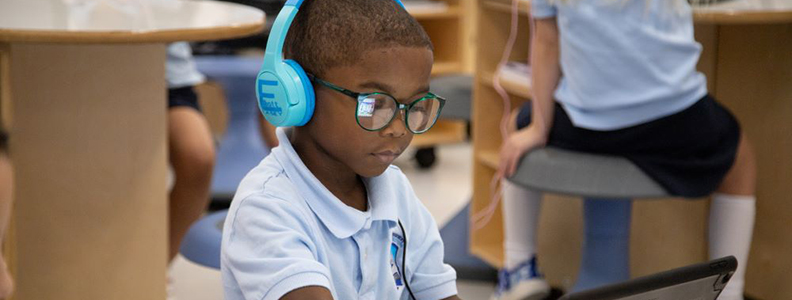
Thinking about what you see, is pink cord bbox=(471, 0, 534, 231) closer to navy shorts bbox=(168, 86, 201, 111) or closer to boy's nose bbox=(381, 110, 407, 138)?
navy shorts bbox=(168, 86, 201, 111)

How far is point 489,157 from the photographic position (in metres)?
2.74

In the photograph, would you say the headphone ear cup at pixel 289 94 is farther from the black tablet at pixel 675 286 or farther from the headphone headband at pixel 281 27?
the black tablet at pixel 675 286

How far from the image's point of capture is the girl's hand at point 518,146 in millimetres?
2197

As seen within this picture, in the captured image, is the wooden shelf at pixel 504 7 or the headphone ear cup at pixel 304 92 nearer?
the headphone ear cup at pixel 304 92

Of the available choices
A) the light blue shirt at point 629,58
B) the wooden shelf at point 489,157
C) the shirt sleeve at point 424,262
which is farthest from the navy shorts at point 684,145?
the shirt sleeve at point 424,262

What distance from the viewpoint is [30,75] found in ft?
6.22

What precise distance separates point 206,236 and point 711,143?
973 mm

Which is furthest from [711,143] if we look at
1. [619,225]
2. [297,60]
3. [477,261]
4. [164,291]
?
[297,60]

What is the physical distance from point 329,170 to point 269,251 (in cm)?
14

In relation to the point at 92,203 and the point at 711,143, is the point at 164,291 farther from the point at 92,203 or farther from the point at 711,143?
the point at 711,143

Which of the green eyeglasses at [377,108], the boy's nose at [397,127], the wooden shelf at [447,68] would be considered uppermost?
the green eyeglasses at [377,108]

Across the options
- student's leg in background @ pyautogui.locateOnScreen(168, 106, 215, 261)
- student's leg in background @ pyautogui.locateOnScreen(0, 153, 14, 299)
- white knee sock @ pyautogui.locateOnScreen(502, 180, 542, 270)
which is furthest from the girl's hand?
student's leg in background @ pyautogui.locateOnScreen(0, 153, 14, 299)

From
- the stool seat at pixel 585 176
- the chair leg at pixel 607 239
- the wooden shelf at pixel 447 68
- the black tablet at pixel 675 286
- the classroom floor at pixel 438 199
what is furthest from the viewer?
the wooden shelf at pixel 447 68

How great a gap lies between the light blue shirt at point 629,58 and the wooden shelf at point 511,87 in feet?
1.09
